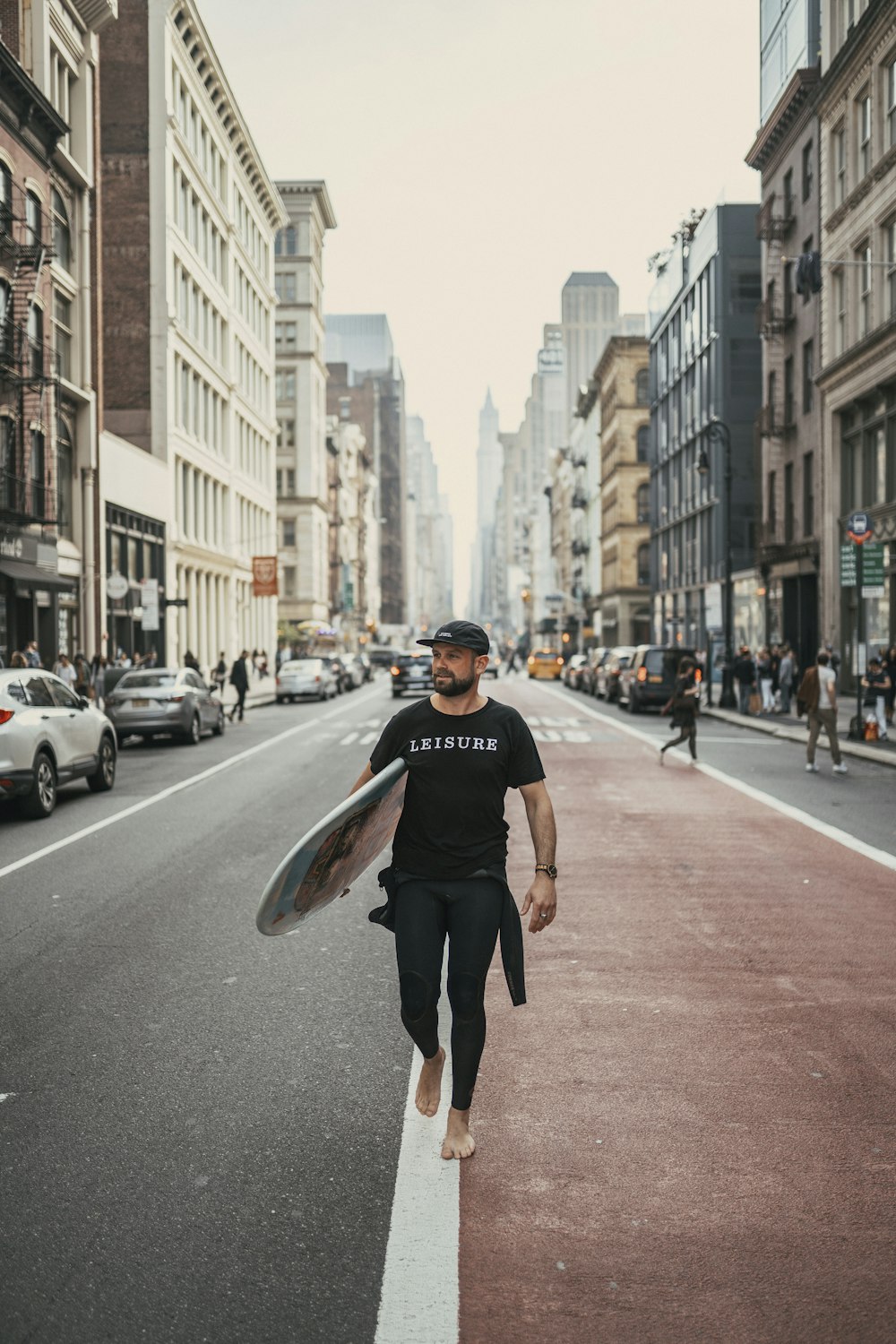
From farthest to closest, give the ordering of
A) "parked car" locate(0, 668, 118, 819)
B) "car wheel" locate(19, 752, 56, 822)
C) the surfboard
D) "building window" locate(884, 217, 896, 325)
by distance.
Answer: "building window" locate(884, 217, 896, 325)
"car wheel" locate(19, 752, 56, 822)
"parked car" locate(0, 668, 118, 819)
the surfboard

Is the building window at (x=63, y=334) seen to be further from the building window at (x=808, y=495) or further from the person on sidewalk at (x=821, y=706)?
the person on sidewalk at (x=821, y=706)

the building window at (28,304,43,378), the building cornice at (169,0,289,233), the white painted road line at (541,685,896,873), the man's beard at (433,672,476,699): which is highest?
the building cornice at (169,0,289,233)

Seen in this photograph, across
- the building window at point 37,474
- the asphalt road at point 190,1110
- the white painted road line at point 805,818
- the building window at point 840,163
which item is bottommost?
the asphalt road at point 190,1110

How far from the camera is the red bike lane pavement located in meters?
3.56

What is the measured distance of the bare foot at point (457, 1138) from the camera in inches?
180

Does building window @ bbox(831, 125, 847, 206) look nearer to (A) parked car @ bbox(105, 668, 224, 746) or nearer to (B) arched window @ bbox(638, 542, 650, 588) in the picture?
(A) parked car @ bbox(105, 668, 224, 746)

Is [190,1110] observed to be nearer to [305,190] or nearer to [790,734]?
[790,734]

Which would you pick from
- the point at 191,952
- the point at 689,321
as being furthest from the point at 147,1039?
the point at 689,321

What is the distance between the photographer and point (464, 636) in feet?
15.0

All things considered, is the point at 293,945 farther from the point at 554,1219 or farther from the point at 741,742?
the point at 741,742

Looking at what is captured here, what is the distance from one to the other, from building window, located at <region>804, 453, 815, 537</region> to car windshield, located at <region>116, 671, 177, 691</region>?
23172 mm

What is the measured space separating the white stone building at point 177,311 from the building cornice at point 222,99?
0.33 feet

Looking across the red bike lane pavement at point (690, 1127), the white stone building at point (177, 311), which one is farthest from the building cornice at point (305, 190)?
the red bike lane pavement at point (690, 1127)

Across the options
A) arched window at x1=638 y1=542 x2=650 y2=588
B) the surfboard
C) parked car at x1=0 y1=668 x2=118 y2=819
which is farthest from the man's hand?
arched window at x1=638 y1=542 x2=650 y2=588
